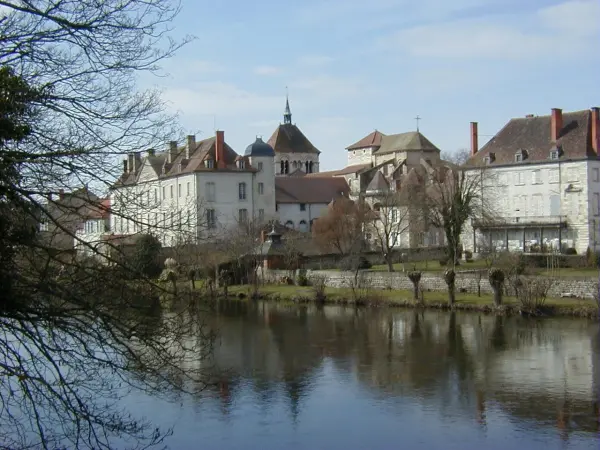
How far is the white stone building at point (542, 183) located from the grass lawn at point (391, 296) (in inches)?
429

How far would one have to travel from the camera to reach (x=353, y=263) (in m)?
33.5

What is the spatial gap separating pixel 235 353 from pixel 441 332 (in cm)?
583

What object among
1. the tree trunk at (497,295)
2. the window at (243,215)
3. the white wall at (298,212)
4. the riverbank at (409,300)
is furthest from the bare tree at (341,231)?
the tree trunk at (497,295)

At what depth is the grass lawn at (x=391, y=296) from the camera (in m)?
24.4

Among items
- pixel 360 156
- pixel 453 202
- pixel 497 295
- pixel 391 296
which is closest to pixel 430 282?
pixel 391 296

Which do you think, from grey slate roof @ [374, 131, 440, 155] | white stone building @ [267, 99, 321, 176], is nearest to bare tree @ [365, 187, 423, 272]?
grey slate roof @ [374, 131, 440, 155]

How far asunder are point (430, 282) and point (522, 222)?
1442 cm

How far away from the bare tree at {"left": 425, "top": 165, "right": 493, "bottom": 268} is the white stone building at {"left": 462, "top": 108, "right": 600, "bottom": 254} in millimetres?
2086

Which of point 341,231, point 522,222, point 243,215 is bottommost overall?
point 341,231

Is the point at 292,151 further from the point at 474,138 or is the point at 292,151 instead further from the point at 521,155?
the point at 521,155

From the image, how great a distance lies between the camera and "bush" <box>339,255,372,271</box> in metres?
33.2

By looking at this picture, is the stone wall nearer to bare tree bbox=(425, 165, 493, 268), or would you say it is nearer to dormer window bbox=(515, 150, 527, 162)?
bare tree bbox=(425, 165, 493, 268)

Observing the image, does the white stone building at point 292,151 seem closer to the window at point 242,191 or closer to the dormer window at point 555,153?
the window at point 242,191

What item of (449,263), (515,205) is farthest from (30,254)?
(515,205)
